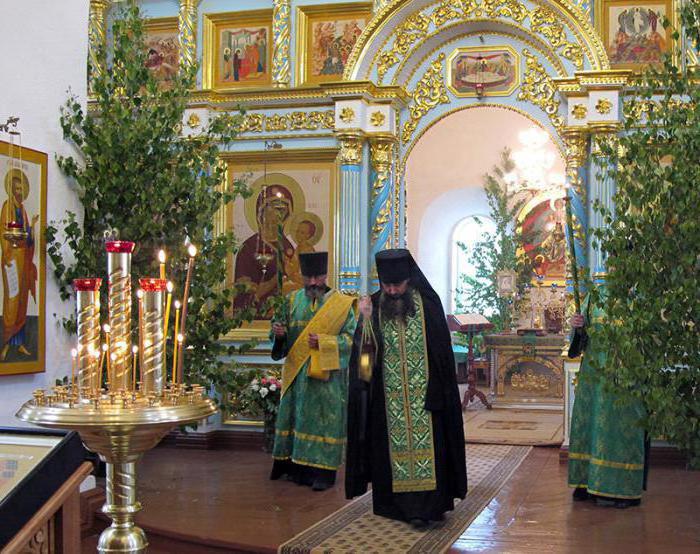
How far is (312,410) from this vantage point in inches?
295

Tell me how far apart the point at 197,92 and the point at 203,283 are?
3.57m

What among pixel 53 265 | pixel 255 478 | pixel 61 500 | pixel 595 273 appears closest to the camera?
pixel 61 500

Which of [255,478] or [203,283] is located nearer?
[203,283]

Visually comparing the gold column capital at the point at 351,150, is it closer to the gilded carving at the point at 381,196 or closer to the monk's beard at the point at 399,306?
the gilded carving at the point at 381,196

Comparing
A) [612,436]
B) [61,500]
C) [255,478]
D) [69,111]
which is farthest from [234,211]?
[61,500]

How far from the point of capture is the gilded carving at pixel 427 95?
948cm

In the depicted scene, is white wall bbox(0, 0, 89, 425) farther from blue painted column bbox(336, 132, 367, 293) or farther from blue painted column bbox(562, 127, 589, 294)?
blue painted column bbox(562, 127, 589, 294)

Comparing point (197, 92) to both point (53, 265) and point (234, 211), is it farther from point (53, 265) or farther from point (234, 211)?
point (53, 265)

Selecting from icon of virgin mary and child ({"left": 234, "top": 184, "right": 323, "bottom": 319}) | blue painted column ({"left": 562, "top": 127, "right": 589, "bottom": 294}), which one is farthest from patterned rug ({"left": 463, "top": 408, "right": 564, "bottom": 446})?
icon of virgin mary and child ({"left": 234, "top": 184, "right": 323, "bottom": 319})

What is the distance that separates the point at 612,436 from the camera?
667 centimetres

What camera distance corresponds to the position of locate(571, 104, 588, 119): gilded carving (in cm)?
873

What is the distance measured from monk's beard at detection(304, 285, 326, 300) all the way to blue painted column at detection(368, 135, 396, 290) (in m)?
1.68

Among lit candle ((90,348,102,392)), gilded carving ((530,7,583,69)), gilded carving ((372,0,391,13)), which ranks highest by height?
gilded carving ((372,0,391,13))

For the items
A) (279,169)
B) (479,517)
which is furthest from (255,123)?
(479,517)
